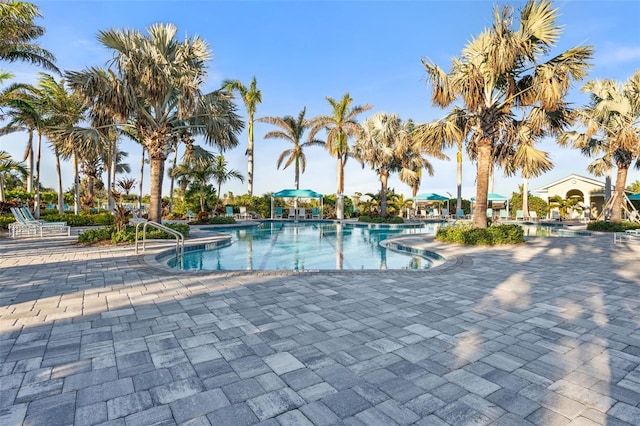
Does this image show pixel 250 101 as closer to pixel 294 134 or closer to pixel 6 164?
pixel 294 134

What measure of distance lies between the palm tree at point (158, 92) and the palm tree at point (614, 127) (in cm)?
1508

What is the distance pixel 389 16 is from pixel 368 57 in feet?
14.7

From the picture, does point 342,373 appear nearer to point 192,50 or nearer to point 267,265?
point 267,265

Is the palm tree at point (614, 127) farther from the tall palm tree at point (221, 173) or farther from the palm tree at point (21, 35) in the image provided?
the palm tree at point (21, 35)

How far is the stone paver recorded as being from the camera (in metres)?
2.12

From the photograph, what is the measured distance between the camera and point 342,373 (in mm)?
2584

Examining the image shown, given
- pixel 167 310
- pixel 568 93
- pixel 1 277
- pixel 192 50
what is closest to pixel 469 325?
pixel 167 310

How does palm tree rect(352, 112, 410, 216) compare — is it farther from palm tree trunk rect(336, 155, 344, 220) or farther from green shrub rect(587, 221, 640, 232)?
green shrub rect(587, 221, 640, 232)

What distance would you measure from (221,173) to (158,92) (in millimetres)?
14019

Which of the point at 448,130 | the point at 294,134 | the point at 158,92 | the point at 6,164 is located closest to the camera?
the point at 158,92

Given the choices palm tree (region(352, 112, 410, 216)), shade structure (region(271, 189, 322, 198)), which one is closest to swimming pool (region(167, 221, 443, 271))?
palm tree (region(352, 112, 410, 216))

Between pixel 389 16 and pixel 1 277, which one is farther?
pixel 389 16

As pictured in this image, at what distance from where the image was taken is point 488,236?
1041 cm

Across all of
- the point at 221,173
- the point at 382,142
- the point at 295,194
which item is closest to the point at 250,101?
the point at 221,173
